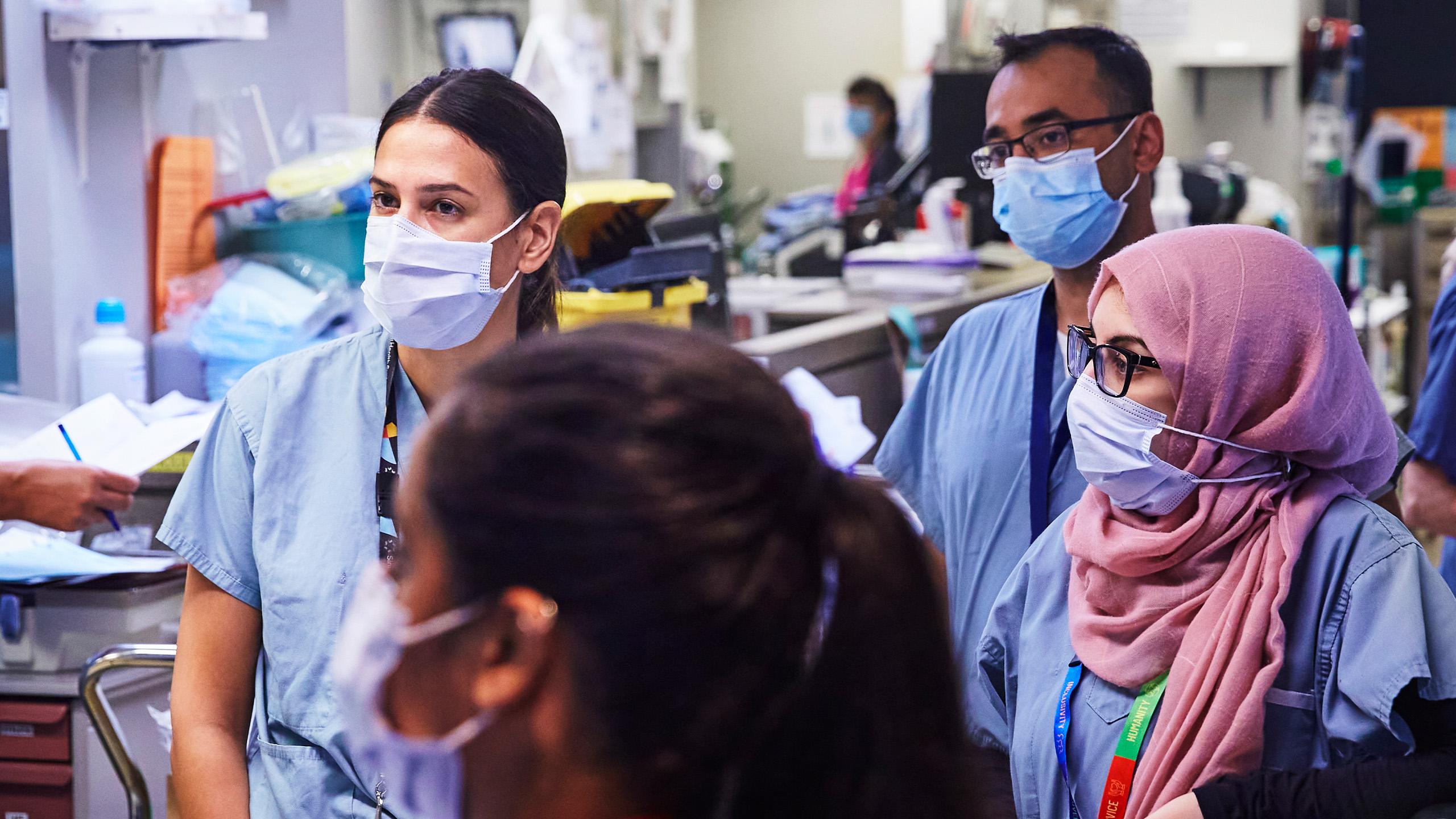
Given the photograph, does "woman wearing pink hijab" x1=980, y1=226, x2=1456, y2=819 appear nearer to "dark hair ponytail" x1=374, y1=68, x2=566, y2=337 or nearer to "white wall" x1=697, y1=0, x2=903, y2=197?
"dark hair ponytail" x1=374, y1=68, x2=566, y2=337

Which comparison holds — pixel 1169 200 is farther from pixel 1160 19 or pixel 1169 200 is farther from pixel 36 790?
pixel 1160 19

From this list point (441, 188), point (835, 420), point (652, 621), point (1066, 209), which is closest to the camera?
point (652, 621)

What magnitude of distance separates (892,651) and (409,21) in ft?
12.2

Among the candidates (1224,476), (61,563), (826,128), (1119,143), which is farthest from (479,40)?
(826,128)

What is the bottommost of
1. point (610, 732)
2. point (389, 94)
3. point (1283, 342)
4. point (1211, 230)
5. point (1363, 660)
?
point (1363, 660)

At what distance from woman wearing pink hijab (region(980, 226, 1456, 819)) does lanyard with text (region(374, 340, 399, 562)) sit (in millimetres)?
720

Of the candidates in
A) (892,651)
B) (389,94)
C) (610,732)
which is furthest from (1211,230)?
(389,94)

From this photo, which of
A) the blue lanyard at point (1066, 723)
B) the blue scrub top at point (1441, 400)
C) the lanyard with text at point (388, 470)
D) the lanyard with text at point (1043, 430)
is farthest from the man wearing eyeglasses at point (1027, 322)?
the lanyard with text at point (388, 470)

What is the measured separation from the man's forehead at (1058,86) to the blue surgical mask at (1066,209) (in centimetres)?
6

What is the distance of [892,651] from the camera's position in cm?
74

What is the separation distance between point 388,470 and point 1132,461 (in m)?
0.85

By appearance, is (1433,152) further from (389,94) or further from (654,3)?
(389,94)

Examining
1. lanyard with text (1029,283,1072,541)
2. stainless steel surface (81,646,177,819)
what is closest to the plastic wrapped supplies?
stainless steel surface (81,646,177,819)

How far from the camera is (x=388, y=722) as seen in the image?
771 millimetres
